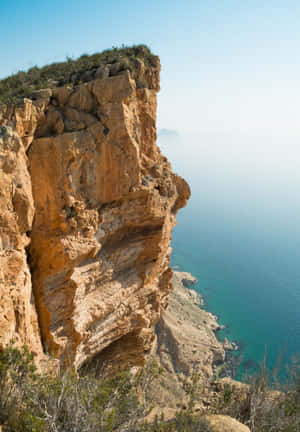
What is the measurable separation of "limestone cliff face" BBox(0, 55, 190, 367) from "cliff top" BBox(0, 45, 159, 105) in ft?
1.74

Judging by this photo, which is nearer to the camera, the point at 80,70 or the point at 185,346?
the point at 80,70

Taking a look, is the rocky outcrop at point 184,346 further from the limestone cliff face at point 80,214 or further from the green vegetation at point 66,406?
the green vegetation at point 66,406

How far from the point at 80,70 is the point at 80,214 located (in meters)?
6.66

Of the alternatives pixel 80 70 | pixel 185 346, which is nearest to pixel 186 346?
pixel 185 346

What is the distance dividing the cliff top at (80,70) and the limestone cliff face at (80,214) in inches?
20.9

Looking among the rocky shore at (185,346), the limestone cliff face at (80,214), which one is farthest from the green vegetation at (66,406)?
the rocky shore at (185,346)

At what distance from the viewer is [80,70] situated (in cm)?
1224

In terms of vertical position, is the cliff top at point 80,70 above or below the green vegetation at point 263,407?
above

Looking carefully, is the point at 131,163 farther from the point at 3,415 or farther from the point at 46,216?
the point at 3,415

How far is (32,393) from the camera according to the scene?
308 inches

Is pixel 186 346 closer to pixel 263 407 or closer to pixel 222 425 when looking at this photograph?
pixel 263 407

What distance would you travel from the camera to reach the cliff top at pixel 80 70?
11359mm

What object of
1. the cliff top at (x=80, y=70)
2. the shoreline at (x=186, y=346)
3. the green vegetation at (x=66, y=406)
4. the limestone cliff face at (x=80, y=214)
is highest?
the cliff top at (x=80, y=70)

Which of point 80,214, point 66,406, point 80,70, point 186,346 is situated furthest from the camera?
point 186,346
